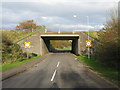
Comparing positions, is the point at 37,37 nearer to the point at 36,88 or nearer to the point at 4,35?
the point at 4,35

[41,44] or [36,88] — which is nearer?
[36,88]

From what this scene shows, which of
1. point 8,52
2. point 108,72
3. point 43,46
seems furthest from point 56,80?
point 43,46

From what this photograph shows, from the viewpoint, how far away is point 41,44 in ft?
119

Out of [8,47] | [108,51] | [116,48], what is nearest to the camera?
[116,48]

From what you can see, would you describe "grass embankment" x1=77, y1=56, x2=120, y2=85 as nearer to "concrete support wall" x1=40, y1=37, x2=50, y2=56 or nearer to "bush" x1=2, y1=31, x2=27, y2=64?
"bush" x1=2, y1=31, x2=27, y2=64

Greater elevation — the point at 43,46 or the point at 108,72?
the point at 43,46

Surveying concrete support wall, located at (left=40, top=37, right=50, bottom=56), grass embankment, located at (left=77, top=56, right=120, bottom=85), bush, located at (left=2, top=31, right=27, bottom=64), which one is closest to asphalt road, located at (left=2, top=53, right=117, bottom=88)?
grass embankment, located at (left=77, top=56, right=120, bottom=85)

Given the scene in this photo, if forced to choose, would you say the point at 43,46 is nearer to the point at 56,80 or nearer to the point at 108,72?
the point at 108,72

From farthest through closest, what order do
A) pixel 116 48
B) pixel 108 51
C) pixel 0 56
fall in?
pixel 0 56, pixel 108 51, pixel 116 48

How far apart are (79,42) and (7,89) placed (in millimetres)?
29031

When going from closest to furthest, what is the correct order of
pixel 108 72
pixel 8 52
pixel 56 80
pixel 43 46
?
pixel 56 80, pixel 108 72, pixel 8 52, pixel 43 46

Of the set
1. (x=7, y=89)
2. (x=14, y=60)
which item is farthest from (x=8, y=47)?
(x=7, y=89)

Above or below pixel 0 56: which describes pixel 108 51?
above

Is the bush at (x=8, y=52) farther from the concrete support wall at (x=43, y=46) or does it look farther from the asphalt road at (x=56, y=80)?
the concrete support wall at (x=43, y=46)
